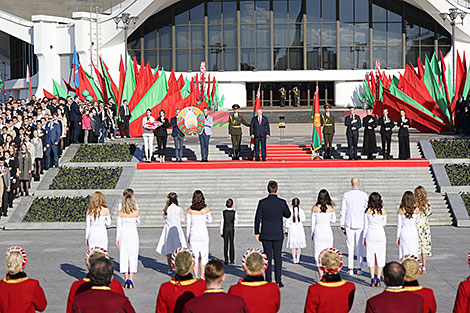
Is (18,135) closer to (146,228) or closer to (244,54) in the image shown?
(146,228)

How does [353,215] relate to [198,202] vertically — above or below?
below

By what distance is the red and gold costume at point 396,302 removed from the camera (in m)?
4.90

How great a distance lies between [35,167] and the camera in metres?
19.9

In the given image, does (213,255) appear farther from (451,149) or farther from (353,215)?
(451,149)

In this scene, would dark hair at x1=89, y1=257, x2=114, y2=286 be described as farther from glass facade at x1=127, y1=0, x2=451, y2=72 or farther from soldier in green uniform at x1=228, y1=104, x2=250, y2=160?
glass facade at x1=127, y1=0, x2=451, y2=72

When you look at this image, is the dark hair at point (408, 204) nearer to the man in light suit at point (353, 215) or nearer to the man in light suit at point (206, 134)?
the man in light suit at point (353, 215)

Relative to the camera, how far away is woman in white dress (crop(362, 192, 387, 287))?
1031 centimetres

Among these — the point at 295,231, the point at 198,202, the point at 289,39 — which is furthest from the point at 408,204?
the point at 289,39

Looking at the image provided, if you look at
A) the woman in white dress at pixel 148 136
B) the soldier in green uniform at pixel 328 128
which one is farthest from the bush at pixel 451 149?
the woman in white dress at pixel 148 136

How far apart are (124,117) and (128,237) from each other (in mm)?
18062

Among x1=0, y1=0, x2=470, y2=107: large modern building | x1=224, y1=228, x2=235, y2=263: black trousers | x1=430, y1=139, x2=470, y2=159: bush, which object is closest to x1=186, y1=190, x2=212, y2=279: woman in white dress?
x1=224, y1=228, x2=235, y2=263: black trousers

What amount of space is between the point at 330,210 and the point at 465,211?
7027 mm

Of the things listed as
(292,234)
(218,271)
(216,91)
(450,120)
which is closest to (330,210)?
(292,234)

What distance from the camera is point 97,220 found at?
10.5m
